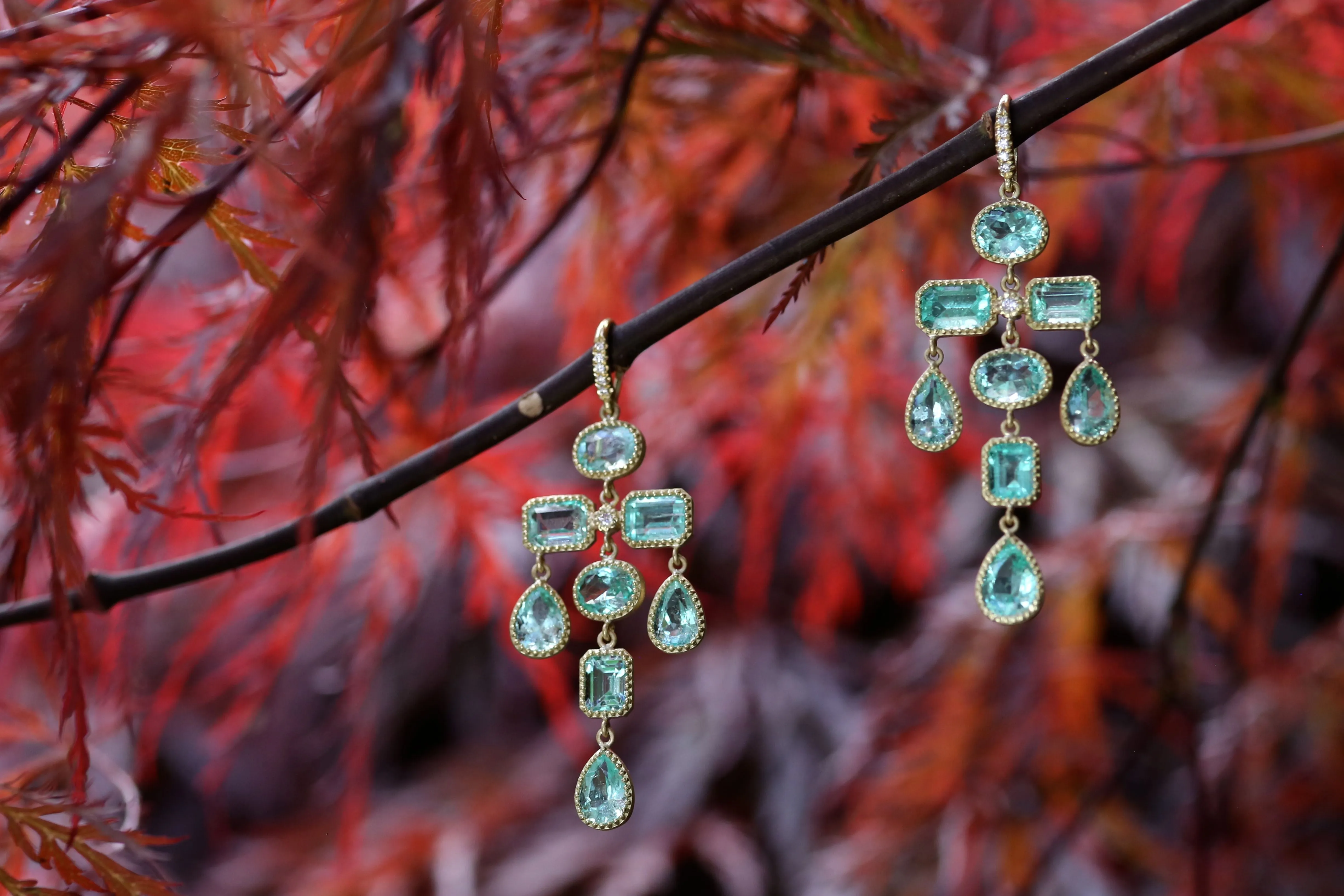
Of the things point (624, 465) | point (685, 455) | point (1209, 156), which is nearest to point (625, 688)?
point (624, 465)

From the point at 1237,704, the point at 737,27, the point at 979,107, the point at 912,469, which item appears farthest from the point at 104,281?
the point at 1237,704

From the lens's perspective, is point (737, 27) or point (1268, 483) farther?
point (1268, 483)

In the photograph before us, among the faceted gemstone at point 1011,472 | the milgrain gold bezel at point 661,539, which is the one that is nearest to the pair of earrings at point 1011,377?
the faceted gemstone at point 1011,472

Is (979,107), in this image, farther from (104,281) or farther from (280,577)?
(280,577)

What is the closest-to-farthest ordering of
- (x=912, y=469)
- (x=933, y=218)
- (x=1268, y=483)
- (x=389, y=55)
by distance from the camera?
(x=389, y=55) < (x=933, y=218) < (x=1268, y=483) < (x=912, y=469)

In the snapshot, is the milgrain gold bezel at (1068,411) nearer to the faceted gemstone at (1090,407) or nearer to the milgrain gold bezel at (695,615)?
the faceted gemstone at (1090,407)

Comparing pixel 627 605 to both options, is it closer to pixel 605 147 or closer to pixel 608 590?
pixel 608 590

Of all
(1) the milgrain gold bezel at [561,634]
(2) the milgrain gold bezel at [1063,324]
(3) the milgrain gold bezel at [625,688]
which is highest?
(2) the milgrain gold bezel at [1063,324]
